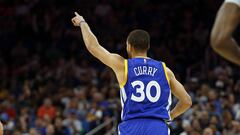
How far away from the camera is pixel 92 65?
1705cm

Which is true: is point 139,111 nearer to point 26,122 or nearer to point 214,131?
point 214,131

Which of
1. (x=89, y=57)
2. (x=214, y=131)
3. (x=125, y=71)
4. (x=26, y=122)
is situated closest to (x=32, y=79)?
(x=89, y=57)

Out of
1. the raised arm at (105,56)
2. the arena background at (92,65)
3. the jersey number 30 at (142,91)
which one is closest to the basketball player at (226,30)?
the jersey number 30 at (142,91)

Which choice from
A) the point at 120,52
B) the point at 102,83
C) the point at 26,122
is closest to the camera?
the point at 26,122

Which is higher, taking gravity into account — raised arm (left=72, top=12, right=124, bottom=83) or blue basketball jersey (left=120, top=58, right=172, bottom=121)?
raised arm (left=72, top=12, right=124, bottom=83)

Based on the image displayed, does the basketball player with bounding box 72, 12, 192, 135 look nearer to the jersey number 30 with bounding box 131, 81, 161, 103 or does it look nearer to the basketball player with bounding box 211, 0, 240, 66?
the jersey number 30 with bounding box 131, 81, 161, 103

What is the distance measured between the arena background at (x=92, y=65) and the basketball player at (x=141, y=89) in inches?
241

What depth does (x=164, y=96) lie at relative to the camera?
216 inches

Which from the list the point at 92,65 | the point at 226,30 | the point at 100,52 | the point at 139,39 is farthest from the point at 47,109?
the point at 226,30

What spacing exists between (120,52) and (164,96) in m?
11.6

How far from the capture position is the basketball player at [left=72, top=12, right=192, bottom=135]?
5.39 m

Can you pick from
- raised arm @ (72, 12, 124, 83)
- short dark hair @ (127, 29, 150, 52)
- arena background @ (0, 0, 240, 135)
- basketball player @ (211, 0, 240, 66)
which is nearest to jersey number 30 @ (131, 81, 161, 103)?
raised arm @ (72, 12, 124, 83)

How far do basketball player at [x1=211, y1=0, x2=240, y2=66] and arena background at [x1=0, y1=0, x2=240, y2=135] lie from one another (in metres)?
8.71

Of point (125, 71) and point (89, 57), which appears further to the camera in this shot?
point (89, 57)
